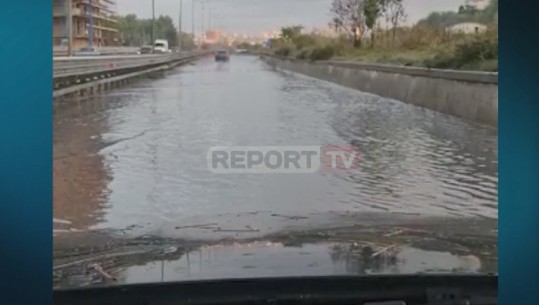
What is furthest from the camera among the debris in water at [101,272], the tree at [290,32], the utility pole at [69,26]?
the tree at [290,32]

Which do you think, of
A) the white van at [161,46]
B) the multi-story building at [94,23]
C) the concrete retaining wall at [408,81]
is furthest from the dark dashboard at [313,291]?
the white van at [161,46]

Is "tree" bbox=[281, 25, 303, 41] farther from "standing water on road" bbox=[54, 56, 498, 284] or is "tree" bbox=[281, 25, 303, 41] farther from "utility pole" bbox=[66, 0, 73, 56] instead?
"utility pole" bbox=[66, 0, 73, 56]

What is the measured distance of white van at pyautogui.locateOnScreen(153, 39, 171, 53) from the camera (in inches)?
119

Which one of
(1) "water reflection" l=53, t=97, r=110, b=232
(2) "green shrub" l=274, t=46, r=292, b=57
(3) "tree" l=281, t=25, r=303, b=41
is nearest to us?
(1) "water reflection" l=53, t=97, r=110, b=232

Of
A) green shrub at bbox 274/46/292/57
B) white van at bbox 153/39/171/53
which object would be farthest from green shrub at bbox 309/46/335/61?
white van at bbox 153/39/171/53

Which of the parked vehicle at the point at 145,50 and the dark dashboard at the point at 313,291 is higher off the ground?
the parked vehicle at the point at 145,50

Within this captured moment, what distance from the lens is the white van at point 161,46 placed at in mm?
3029

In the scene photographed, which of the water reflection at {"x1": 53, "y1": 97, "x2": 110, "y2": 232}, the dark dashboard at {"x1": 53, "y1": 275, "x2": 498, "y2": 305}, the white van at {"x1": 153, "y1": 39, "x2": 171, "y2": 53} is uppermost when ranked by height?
the white van at {"x1": 153, "y1": 39, "x2": 171, "y2": 53}

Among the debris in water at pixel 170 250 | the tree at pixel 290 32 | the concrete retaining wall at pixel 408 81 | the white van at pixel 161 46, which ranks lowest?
the debris in water at pixel 170 250

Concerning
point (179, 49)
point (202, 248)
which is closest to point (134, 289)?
point (202, 248)

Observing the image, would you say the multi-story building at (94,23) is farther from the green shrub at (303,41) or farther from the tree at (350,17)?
the tree at (350,17)

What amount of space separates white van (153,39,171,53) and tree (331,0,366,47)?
2.49ft

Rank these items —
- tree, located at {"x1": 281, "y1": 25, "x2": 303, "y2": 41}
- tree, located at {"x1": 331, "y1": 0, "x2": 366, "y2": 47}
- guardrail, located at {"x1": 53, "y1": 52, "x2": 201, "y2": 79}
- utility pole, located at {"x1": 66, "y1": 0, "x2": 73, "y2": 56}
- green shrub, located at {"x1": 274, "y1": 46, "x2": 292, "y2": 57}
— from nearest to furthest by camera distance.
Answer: utility pole, located at {"x1": 66, "y1": 0, "x2": 73, "y2": 56} → guardrail, located at {"x1": 53, "y1": 52, "x2": 201, "y2": 79} → tree, located at {"x1": 331, "y1": 0, "x2": 366, "y2": 47} → tree, located at {"x1": 281, "y1": 25, "x2": 303, "y2": 41} → green shrub, located at {"x1": 274, "y1": 46, "x2": 292, "y2": 57}

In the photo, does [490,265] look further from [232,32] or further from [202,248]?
[232,32]
